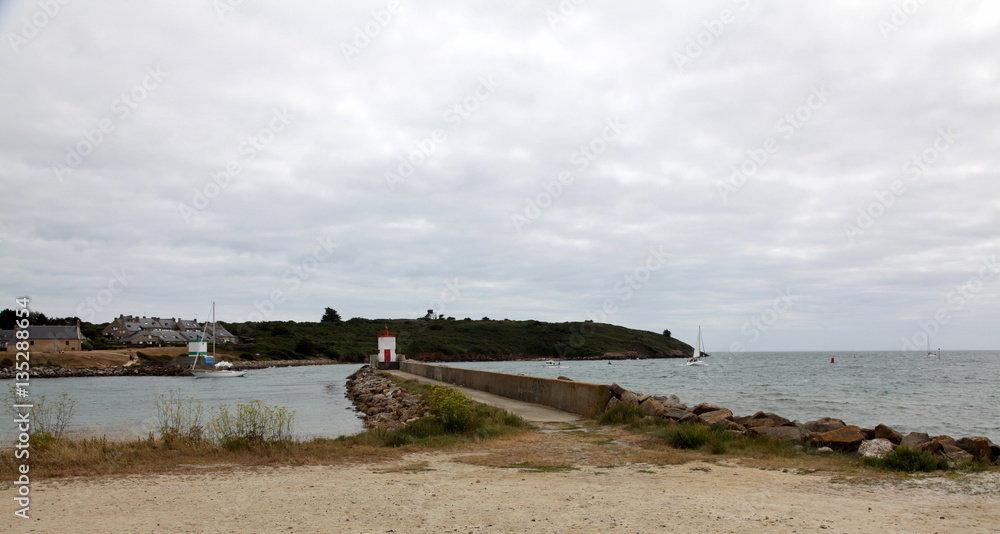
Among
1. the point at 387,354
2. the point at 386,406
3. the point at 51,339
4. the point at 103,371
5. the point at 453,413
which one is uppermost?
the point at 51,339

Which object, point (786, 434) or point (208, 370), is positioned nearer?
point (786, 434)

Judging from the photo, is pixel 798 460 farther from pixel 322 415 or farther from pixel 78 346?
pixel 78 346

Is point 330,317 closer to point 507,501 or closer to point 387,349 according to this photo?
point 387,349

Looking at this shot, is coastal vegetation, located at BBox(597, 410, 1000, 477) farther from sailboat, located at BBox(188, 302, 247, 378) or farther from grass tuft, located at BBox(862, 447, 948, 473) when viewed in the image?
sailboat, located at BBox(188, 302, 247, 378)

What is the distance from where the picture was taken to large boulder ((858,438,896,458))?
9.50 m

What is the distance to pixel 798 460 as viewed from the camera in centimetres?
951

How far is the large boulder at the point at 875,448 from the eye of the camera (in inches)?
374

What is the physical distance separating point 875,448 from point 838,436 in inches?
25.9

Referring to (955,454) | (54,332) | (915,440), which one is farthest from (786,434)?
(54,332)

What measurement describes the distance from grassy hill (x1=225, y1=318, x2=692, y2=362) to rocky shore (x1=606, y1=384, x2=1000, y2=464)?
8948cm

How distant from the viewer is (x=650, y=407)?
45.9 feet

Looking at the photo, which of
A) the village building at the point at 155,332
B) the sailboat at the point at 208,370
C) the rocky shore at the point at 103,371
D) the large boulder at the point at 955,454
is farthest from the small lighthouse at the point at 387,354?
the village building at the point at 155,332

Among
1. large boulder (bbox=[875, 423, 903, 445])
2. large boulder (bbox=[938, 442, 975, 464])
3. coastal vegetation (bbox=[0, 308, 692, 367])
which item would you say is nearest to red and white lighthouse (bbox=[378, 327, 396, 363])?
coastal vegetation (bbox=[0, 308, 692, 367])

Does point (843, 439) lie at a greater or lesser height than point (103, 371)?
greater
